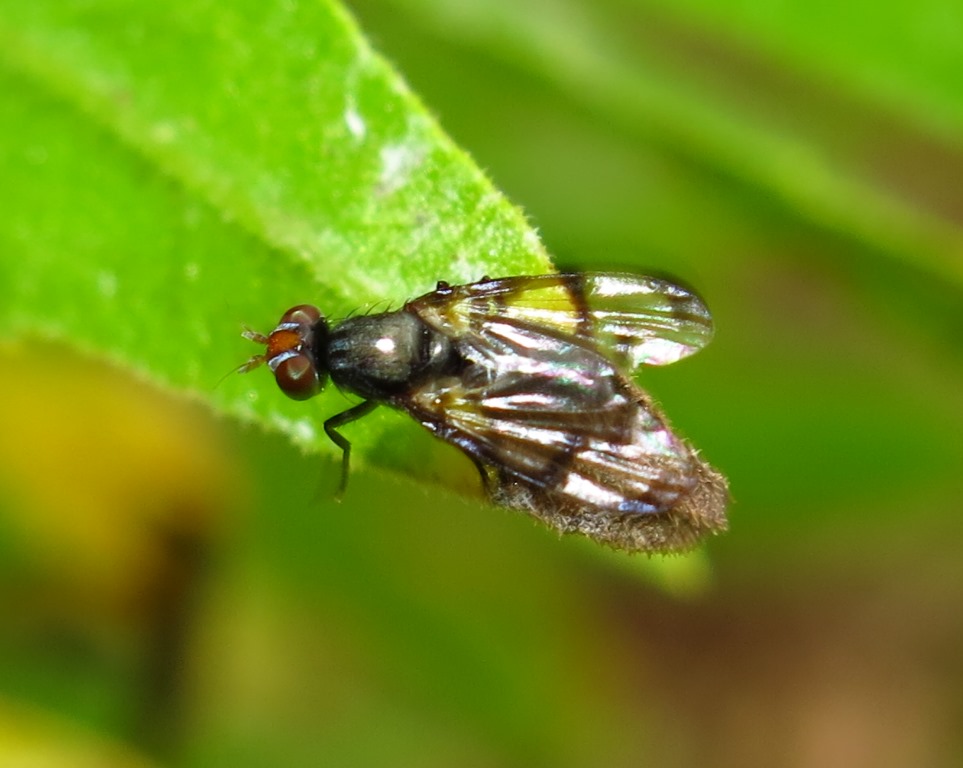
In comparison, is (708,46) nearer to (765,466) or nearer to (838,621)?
(765,466)

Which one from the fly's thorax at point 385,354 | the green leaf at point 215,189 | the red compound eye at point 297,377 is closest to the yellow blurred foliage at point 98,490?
the green leaf at point 215,189

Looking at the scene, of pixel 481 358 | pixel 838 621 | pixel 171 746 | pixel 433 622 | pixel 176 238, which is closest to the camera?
pixel 176 238

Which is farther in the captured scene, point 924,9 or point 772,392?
point 772,392

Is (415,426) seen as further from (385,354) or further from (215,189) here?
(215,189)

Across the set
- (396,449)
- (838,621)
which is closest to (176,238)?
(396,449)

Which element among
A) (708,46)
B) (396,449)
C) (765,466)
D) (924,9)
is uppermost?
(708,46)

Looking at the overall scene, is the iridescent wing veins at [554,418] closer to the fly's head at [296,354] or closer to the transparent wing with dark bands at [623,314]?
the transparent wing with dark bands at [623,314]

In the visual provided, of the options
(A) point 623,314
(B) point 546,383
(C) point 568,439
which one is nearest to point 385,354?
(B) point 546,383
